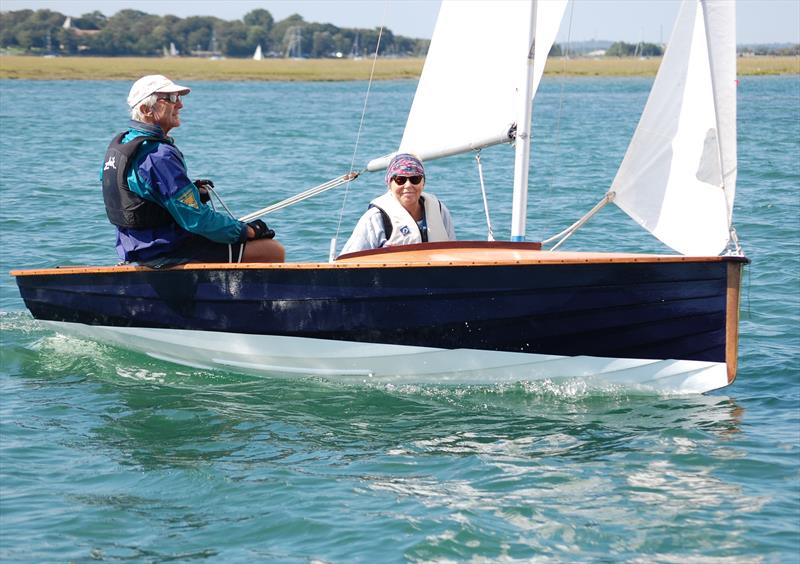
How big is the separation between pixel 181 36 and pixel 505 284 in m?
158

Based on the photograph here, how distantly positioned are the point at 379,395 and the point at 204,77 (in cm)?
7856

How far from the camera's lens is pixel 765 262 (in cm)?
1172

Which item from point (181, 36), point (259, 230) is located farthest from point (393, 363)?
point (181, 36)

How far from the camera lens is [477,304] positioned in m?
6.86

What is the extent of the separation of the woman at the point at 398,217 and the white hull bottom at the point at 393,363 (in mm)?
655

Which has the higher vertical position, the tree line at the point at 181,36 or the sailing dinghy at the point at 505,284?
the tree line at the point at 181,36

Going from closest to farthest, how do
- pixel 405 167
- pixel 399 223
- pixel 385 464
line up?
pixel 385 464 < pixel 405 167 < pixel 399 223

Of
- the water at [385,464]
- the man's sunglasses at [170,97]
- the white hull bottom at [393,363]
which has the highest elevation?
the man's sunglasses at [170,97]

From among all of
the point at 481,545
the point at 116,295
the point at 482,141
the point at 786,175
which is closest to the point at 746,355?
the point at 482,141

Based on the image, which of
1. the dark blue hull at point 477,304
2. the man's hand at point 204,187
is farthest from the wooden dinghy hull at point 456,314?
the man's hand at point 204,187

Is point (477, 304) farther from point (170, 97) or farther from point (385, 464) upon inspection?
point (170, 97)

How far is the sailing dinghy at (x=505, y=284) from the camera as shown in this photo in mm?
6629

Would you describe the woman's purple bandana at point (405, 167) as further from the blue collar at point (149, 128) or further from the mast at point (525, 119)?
the blue collar at point (149, 128)

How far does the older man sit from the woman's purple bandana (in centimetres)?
99
